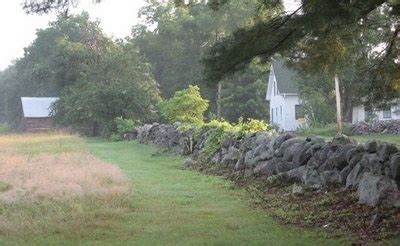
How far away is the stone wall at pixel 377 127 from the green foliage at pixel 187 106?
8915 millimetres

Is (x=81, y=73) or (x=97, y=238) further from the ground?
(x=81, y=73)

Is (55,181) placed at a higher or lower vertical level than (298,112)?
lower

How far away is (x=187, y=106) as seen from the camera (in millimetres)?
32719

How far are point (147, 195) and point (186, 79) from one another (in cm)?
4540

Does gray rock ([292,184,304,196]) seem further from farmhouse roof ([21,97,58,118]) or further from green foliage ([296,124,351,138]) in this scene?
farmhouse roof ([21,97,58,118])

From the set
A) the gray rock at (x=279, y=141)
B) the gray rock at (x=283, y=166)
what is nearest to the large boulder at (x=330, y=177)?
the gray rock at (x=283, y=166)

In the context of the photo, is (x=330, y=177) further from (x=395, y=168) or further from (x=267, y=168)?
(x=267, y=168)

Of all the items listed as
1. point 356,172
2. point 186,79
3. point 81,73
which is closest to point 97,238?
point 356,172

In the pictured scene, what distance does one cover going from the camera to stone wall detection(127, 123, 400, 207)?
8.51 metres

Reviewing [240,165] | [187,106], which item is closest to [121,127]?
[187,106]

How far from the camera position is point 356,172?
973 cm

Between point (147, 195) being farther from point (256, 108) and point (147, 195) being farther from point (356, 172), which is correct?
point (256, 108)

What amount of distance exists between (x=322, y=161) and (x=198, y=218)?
3.62 metres

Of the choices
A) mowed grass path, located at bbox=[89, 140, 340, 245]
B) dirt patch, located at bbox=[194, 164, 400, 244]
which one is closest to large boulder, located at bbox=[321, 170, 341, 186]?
dirt patch, located at bbox=[194, 164, 400, 244]
